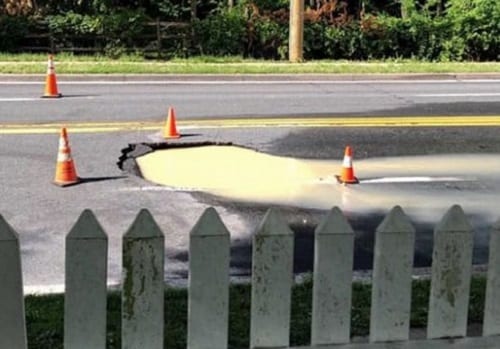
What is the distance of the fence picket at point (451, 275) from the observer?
→ 3.84m

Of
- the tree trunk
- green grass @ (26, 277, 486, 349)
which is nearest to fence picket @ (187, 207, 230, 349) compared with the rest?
green grass @ (26, 277, 486, 349)

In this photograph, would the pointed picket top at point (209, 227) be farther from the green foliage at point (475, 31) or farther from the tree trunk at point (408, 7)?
the tree trunk at point (408, 7)

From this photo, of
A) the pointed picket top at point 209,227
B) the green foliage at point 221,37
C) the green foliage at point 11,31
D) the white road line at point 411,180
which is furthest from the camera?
the green foliage at point 221,37

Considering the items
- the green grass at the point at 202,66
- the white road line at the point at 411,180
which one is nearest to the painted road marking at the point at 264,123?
the white road line at the point at 411,180

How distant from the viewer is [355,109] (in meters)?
14.6

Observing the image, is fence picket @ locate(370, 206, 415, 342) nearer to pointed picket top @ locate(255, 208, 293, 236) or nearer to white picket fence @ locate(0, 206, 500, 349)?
white picket fence @ locate(0, 206, 500, 349)

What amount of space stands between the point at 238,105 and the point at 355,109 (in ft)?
6.69

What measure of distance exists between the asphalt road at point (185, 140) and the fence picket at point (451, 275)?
2399mm

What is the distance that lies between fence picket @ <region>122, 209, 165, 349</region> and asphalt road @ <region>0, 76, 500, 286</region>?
234 cm

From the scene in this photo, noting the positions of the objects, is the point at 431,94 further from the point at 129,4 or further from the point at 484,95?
the point at 129,4

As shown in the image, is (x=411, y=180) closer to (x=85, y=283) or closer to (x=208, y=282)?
(x=208, y=282)

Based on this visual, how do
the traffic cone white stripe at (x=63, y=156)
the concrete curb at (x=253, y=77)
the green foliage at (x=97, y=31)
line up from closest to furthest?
1. the traffic cone white stripe at (x=63, y=156)
2. the concrete curb at (x=253, y=77)
3. the green foliage at (x=97, y=31)

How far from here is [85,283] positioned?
11.5 feet

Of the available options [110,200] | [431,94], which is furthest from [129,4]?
[110,200]
